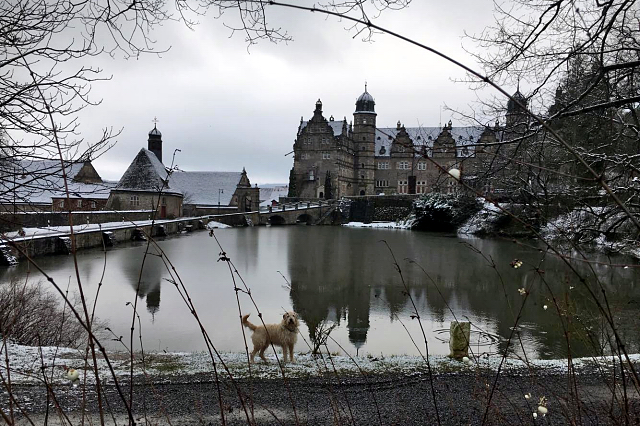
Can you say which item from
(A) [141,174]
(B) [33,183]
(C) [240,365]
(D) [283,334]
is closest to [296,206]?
(A) [141,174]

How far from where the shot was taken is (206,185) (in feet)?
158

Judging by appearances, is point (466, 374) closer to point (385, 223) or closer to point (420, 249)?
point (420, 249)

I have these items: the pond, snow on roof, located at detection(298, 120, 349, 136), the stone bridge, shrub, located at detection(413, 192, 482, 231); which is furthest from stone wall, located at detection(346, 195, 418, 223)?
the pond

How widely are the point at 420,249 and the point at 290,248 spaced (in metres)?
6.06

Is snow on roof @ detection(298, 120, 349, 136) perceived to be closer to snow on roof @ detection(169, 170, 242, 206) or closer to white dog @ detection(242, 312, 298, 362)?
snow on roof @ detection(169, 170, 242, 206)

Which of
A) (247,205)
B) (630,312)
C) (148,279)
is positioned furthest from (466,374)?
(247,205)

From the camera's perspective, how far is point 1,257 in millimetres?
16359

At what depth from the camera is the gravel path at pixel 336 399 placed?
4.02 metres

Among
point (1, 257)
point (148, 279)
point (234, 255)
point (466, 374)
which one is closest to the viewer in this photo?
point (466, 374)

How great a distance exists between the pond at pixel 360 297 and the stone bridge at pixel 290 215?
2001 cm

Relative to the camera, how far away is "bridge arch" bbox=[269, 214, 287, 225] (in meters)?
45.1

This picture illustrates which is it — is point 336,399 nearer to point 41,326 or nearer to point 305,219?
point 41,326

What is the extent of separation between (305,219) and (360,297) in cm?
3461

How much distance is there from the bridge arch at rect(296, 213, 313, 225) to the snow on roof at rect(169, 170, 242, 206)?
6.76 metres
